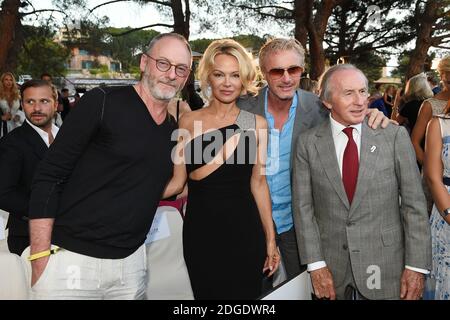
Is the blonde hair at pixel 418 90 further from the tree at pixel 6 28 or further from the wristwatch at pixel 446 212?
the tree at pixel 6 28

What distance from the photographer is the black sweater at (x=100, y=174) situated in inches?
73.5

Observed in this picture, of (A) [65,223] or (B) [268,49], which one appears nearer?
(A) [65,223]

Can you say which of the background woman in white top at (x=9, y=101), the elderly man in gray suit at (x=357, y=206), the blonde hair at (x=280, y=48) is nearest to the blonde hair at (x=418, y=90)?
the blonde hair at (x=280, y=48)

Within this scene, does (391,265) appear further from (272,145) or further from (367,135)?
(272,145)

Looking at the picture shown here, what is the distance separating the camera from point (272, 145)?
2.67m

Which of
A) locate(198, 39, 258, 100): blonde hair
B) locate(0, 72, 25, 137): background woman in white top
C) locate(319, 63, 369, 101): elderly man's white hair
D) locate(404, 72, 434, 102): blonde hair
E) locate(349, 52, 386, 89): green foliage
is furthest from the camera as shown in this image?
locate(349, 52, 386, 89): green foliage

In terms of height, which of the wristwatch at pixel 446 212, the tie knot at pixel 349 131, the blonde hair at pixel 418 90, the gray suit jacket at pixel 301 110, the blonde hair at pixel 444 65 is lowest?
the wristwatch at pixel 446 212

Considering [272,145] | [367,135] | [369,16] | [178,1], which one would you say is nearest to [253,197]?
[272,145]

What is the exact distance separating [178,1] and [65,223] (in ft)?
32.6

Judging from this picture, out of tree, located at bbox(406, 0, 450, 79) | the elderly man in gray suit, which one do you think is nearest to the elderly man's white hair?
the elderly man in gray suit

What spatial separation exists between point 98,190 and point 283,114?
122 centimetres

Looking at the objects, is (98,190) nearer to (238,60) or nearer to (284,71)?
(238,60)

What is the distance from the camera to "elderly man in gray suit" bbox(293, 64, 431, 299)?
2170mm

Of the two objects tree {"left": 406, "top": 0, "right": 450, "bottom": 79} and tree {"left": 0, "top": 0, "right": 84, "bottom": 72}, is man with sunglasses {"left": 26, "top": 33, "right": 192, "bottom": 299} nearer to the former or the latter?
tree {"left": 0, "top": 0, "right": 84, "bottom": 72}
